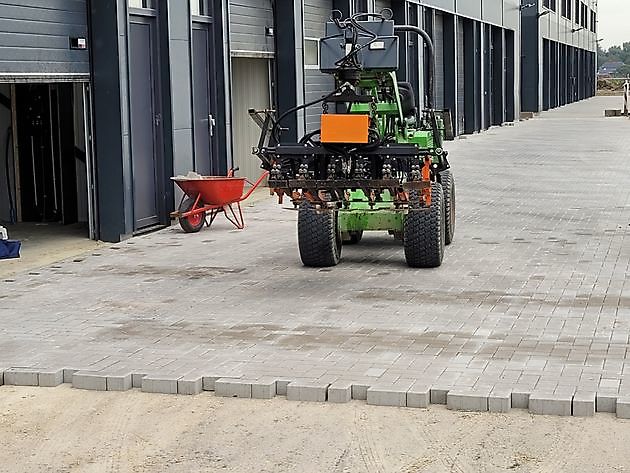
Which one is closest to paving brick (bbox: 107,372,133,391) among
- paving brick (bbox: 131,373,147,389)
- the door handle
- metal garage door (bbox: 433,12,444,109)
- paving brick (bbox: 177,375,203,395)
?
paving brick (bbox: 131,373,147,389)

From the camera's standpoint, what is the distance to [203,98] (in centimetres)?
1641

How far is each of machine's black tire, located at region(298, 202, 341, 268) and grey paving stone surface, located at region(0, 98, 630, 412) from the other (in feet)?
0.42

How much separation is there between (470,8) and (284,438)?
30.9 metres

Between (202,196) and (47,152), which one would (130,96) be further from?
(47,152)

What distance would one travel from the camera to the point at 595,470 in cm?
580

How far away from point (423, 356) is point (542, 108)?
4623 cm

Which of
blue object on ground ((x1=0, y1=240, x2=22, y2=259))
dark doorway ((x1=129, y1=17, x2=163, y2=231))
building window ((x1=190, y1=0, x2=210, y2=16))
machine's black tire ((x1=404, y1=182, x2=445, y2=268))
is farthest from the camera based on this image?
building window ((x1=190, y1=0, x2=210, y2=16))

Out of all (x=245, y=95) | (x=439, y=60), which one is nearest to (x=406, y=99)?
(x=245, y=95)

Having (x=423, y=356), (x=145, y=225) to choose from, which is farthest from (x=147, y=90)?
(x=423, y=356)

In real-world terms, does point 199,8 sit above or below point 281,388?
above

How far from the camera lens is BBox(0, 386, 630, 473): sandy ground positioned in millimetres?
5969

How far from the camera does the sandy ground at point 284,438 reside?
597cm

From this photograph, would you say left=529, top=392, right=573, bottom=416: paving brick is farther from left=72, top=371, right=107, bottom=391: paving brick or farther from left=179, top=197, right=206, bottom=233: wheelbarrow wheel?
left=179, top=197, right=206, bottom=233: wheelbarrow wheel

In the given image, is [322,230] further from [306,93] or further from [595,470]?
[306,93]
